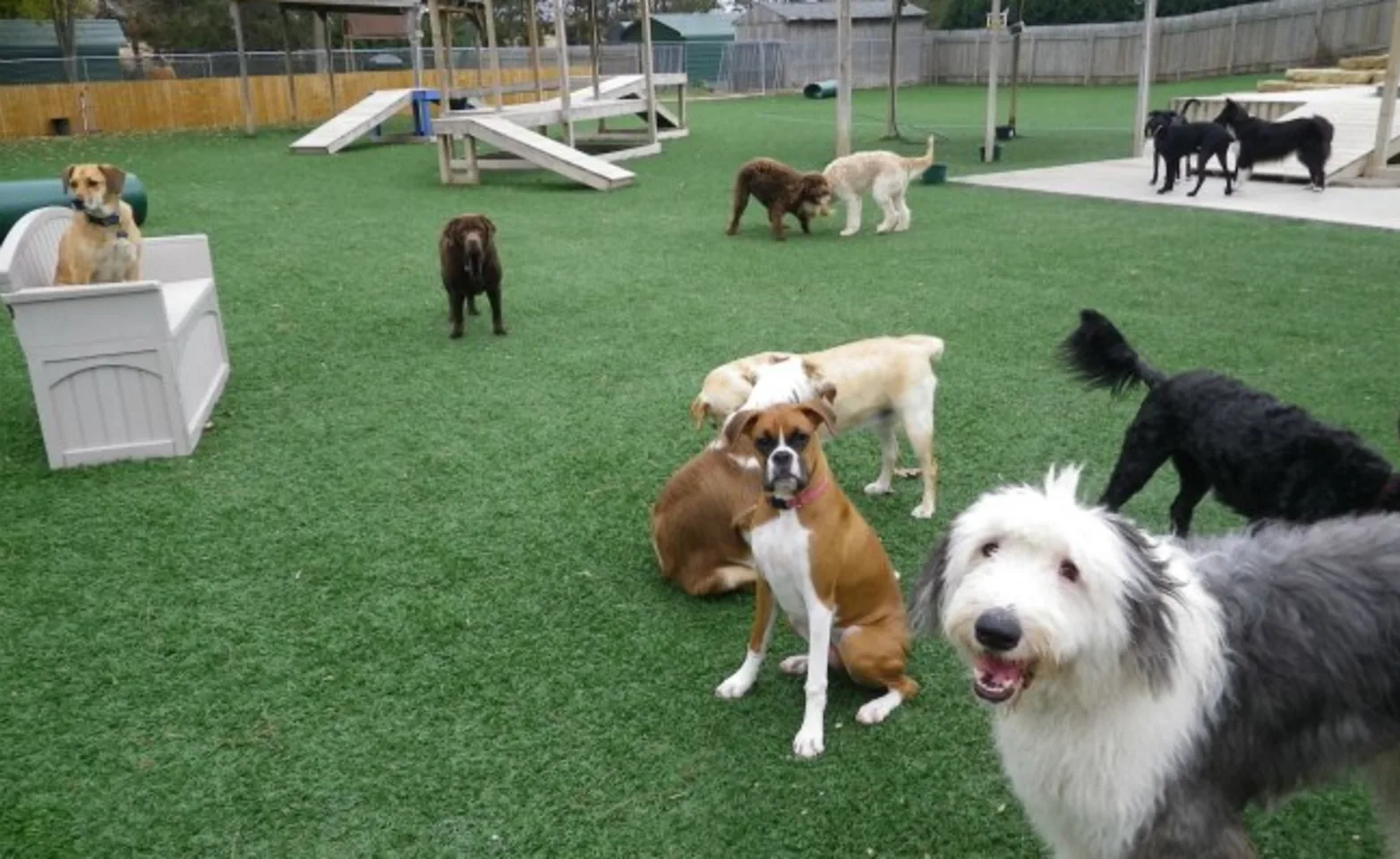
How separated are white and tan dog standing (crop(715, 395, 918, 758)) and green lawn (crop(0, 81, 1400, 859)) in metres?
0.12

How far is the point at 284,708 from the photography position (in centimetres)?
Result: 319

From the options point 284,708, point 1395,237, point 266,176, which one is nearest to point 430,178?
point 266,176

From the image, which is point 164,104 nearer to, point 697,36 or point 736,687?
point 697,36

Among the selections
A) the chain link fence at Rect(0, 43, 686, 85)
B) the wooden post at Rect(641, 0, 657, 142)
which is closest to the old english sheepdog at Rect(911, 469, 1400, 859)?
the wooden post at Rect(641, 0, 657, 142)

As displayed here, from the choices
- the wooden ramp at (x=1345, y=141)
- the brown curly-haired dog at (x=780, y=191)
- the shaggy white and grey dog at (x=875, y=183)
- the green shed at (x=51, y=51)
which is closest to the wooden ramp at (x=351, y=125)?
the green shed at (x=51, y=51)

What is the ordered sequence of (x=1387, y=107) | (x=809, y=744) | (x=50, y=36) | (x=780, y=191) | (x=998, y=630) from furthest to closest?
(x=50, y=36) < (x=1387, y=107) < (x=780, y=191) < (x=809, y=744) < (x=998, y=630)

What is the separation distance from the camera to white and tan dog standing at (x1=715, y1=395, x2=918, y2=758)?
116 inches

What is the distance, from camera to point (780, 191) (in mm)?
10773

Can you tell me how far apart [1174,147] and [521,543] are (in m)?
11.1

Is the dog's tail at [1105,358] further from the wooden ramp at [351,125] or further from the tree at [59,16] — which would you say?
the tree at [59,16]

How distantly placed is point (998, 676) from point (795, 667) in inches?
62.3

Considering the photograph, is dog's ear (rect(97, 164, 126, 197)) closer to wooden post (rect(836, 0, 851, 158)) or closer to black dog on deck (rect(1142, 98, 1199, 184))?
wooden post (rect(836, 0, 851, 158))

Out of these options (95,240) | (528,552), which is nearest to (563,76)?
(95,240)

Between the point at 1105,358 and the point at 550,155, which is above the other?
the point at 550,155
